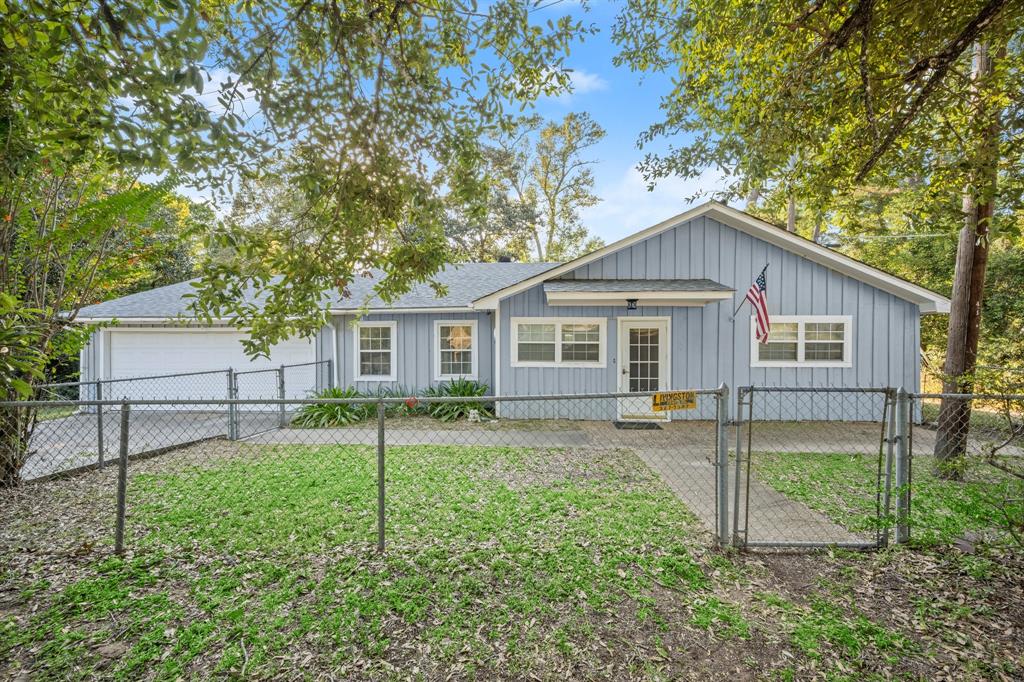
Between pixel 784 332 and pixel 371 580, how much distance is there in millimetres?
9406

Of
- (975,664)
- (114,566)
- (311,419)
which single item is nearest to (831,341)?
(975,664)

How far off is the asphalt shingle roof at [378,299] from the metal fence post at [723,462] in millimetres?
7286

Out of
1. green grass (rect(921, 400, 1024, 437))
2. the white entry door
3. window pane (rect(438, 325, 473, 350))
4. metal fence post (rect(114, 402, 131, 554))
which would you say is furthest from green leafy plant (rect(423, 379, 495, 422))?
green grass (rect(921, 400, 1024, 437))

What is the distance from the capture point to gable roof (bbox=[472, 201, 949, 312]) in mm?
9039

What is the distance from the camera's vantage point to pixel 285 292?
359 centimetres

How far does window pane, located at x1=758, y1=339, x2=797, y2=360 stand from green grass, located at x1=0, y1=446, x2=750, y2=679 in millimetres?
5804

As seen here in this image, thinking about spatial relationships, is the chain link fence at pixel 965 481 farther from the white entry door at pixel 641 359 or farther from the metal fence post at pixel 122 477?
the metal fence post at pixel 122 477

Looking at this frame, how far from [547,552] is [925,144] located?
16.6ft

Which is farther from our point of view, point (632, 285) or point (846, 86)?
point (632, 285)

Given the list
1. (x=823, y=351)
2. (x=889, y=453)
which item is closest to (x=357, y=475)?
(x=889, y=453)

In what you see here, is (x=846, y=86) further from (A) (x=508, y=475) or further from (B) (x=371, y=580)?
(B) (x=371, y=580)

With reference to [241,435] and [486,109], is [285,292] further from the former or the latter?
[241,435]

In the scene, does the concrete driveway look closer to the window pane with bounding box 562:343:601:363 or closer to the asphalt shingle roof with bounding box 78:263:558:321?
the asphalt shingle roof with bounding box 78:263:558:321

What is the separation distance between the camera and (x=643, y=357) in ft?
32.2
